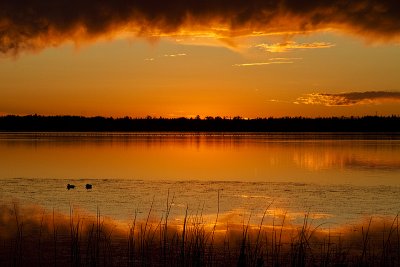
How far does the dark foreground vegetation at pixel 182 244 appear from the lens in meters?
9.09

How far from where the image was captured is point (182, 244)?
28.1 feet

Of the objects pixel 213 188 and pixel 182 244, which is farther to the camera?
pixel 213 188

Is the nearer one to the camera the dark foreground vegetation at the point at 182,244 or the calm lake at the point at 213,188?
the dark foreground vegetation at the point at 182,244

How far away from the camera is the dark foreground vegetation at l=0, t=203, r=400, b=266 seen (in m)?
9.09

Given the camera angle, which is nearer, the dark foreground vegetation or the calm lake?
the dark foreground vegetation

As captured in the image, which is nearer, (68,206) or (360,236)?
(360,236)

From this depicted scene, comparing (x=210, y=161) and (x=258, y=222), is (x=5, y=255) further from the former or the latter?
(x=210, y=161)

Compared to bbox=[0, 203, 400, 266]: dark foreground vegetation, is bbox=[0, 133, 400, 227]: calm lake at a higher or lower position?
lower

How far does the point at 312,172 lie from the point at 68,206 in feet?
48.4

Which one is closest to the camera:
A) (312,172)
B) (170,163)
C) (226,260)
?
(226,260)

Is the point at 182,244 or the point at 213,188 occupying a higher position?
the point at 182,244

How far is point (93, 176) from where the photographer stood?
25906mm

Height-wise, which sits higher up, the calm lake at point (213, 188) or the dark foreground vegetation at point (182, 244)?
the dark foreground vegetation at point (182, 244)

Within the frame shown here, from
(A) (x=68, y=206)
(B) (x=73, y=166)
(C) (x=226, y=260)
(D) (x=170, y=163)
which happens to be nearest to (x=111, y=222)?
(A) (x=68, y=206)
